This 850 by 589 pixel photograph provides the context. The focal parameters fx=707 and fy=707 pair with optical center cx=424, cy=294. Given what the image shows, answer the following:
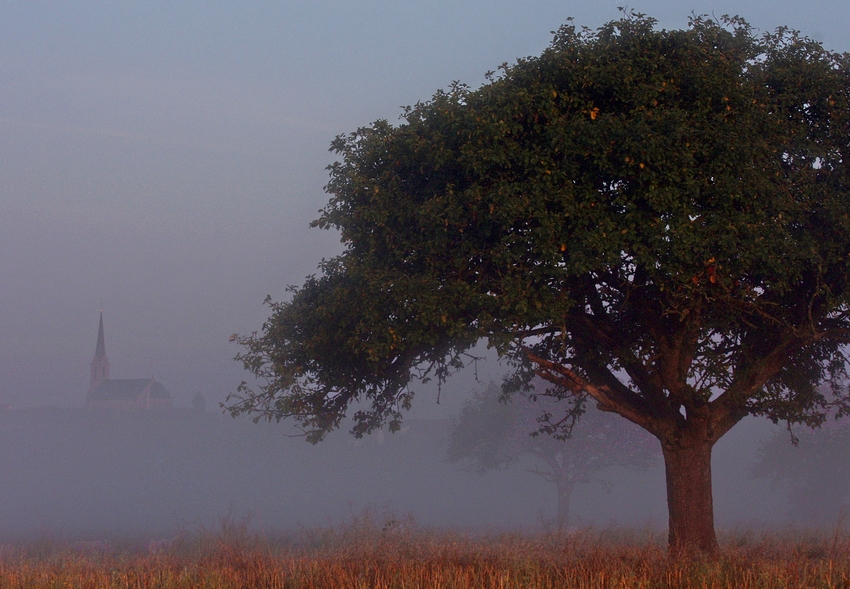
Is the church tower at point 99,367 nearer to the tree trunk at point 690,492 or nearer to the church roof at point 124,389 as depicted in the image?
the church roof at point 124,389

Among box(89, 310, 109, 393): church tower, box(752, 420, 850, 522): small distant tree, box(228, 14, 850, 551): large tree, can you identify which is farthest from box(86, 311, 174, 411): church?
box(228, 14, 850, 551): large tree

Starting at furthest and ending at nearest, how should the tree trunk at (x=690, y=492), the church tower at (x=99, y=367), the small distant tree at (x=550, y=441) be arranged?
the church tower at (x=99, y=367)
the small distant tree at (x=550, y=441)
the tree trunk at (x=690, y=492)

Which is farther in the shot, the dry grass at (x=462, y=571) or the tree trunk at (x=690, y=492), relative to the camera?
the tree trunk at (x=690, y=492)

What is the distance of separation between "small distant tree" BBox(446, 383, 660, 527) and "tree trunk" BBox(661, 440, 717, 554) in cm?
3280

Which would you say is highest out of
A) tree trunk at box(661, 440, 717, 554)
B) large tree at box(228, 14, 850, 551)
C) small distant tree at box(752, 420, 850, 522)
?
large tree at box(228, 14, 850, 551)

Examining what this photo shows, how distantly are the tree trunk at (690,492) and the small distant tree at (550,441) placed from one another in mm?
32803

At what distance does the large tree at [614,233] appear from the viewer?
1166 cm

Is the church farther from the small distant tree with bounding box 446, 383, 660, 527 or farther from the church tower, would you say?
the small distant tree with bounding box 446, 383, 660, 527

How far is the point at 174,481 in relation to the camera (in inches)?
3831

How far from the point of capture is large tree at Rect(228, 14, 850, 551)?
11.7 meters

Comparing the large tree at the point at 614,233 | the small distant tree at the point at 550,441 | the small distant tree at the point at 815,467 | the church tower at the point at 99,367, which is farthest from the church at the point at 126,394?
the large tree at the point at 614,233

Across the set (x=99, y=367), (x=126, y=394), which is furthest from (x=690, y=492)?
(x=99, y=367)

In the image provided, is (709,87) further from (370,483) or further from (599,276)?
(370,483)

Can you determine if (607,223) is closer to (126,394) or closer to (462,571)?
(462,571)
